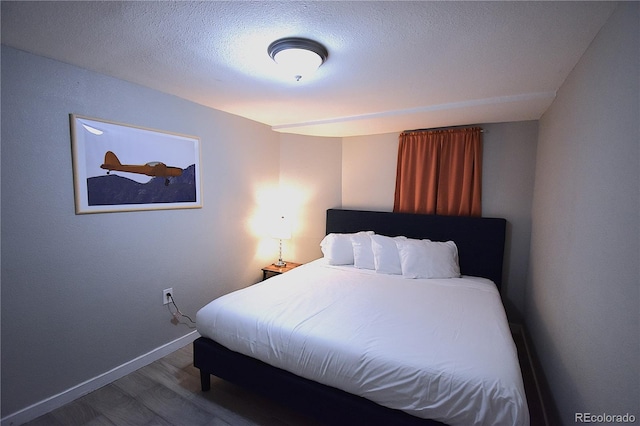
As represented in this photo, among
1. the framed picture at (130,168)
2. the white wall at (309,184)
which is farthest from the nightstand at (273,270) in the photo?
the framed picture at (130,168)

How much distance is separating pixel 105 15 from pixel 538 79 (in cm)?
253

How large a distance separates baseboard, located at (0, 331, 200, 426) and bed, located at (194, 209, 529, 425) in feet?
2.21

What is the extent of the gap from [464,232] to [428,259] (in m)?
0.55

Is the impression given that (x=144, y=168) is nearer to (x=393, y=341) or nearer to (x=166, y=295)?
(x=166, y=295)

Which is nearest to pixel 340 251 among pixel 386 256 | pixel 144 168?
pixel 386 256

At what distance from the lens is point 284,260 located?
383 cm

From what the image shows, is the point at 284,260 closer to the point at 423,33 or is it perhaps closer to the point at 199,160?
the point at 199,160

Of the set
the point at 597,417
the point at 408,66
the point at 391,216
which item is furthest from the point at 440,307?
the point at 408,66

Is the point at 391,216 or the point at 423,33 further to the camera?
the point at 391,216

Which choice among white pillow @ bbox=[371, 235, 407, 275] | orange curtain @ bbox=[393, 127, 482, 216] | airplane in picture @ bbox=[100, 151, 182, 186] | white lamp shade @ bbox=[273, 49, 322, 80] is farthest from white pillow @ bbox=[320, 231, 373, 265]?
white lamp shade @ bbox=[273, 49, 322, 80]

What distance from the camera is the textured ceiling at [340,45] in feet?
3.94

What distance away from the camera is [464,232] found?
9.21 feet

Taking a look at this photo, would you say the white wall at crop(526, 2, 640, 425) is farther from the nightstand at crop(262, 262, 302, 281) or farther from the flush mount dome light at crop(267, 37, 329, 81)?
the nightstand at crop(262, 262, 302, 281)

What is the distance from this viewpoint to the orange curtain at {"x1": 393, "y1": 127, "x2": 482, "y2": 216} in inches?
112
